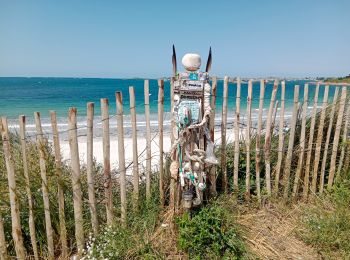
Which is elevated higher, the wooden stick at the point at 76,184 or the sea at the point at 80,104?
the wooden stick at the point at 76,184

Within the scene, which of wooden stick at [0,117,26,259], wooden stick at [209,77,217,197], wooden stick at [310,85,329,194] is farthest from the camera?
wooden stick at [310,85,329,194]

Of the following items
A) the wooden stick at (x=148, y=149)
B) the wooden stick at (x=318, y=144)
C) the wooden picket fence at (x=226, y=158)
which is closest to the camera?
the wooden picket fence at (x=226, y=158)


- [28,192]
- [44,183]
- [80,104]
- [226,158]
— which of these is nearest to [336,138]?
[226,158]

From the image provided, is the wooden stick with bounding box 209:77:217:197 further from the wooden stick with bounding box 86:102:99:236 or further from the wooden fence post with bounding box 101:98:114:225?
the wooden stick with bounding box 86:102:99:236

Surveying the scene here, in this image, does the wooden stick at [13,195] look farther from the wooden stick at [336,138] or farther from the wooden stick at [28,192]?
the wooden stick at [336,138]

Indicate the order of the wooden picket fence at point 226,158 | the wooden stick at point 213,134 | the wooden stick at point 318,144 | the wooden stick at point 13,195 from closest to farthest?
the wooden stick at point 13,195, the wooden picket fence at point 226,158, the wooden stick at point 213,134, the wooden stick at point 318,144

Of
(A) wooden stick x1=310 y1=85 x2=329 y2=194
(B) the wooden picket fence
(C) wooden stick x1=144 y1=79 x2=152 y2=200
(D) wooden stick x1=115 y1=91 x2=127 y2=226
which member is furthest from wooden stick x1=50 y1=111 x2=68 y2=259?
(A) wooden stick x1=310 y1=85 x2=329 y2=194

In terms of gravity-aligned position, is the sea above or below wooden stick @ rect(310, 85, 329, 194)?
below

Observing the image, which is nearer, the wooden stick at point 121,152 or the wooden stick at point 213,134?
the wooden stick at point 121,152

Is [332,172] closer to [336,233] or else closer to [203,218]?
[336,233]

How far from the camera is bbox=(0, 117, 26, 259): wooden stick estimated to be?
276 cm

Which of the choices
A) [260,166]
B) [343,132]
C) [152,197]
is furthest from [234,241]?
[343,132]

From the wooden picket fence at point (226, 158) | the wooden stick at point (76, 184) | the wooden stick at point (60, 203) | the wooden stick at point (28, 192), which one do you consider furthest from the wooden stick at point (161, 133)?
the wooden stick at point (28, 192)

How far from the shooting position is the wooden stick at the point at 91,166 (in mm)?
2961
